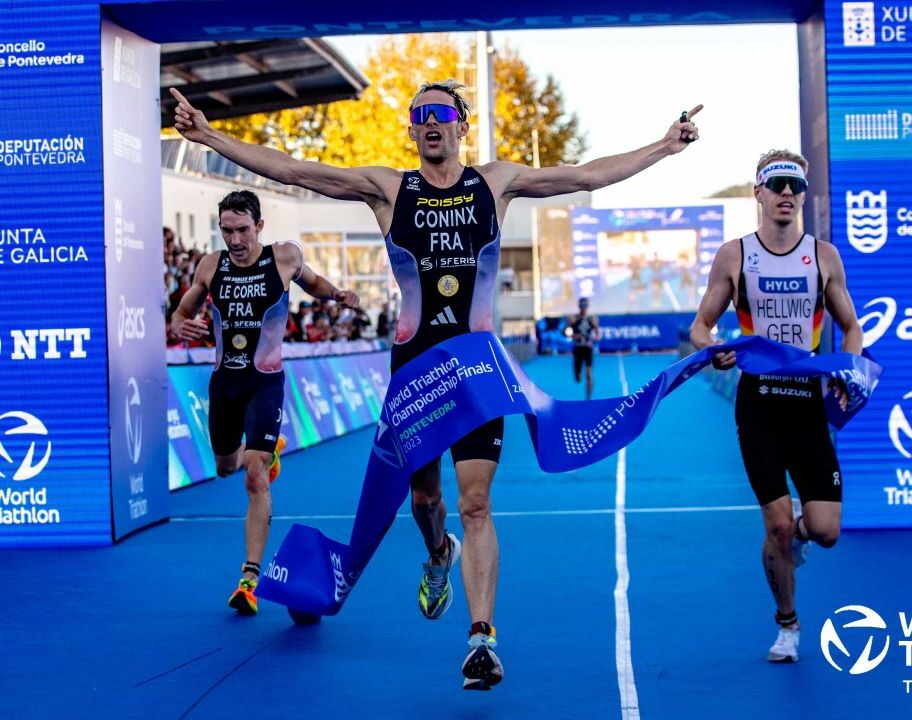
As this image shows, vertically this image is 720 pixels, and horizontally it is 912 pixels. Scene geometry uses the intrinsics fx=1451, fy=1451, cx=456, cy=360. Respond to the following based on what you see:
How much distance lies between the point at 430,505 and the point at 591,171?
5.85ft

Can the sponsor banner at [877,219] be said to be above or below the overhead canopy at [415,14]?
below

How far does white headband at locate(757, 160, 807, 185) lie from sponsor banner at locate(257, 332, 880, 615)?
2.63 ft

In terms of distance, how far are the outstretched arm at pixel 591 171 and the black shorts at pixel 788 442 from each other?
3.78ft

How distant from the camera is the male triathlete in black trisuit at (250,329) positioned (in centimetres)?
885

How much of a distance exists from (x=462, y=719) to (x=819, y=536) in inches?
80.8

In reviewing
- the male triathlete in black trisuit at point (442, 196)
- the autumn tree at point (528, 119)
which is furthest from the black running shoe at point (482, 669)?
the autumn tree at point (528, 119)

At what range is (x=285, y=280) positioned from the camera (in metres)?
9.16

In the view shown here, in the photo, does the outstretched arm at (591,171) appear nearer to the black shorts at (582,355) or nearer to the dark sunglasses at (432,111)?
the dark sunglasses at (432,111)

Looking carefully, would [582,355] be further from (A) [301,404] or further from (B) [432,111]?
(B) [432,111]

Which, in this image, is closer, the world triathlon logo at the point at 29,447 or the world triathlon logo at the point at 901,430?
the world triathlon logo at the point at 901,430

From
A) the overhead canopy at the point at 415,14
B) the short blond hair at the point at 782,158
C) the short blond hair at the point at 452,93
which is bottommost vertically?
the short blond hair at the point at 782,158

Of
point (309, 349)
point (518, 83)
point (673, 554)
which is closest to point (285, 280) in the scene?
point (673, 554)

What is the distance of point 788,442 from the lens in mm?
6879

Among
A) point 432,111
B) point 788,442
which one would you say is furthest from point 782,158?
point 432,111
